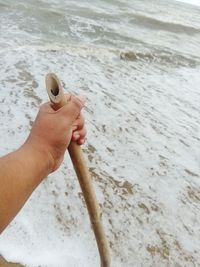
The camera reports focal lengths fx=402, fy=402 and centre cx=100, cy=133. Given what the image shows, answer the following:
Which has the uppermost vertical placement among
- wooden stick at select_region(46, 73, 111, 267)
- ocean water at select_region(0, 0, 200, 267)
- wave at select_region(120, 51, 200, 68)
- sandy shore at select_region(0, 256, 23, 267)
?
wooden stick at select_region(46, 73, 111, 267)

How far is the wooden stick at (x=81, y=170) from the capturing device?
5.11ft

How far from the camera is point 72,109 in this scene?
1.58 m

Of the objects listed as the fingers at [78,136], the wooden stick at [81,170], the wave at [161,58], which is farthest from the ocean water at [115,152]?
the fingers at [78,136]

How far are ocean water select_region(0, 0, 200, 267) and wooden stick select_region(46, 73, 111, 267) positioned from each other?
1.97 ft

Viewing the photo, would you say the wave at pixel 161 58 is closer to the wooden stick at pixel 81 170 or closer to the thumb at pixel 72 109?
the wooden stick at pixel 81 170

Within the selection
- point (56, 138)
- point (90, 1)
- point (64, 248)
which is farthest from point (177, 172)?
point (90, 1)

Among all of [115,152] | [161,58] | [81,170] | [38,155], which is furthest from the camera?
[161,58]

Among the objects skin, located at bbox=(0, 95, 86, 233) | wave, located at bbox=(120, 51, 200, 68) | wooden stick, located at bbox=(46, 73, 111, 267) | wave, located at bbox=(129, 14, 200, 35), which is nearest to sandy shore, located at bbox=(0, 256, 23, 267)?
wooden stick, located at bbox=(46, 73, 111, 267)

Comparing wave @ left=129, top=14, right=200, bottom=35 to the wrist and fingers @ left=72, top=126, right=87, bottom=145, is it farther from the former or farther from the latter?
the wrist

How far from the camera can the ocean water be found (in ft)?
9.55

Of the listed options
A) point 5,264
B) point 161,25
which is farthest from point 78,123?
point 161,25

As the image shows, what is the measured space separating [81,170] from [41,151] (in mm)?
291

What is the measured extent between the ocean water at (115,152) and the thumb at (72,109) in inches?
54.8

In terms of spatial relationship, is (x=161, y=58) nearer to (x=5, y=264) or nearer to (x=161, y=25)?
(x=161, y=25)
